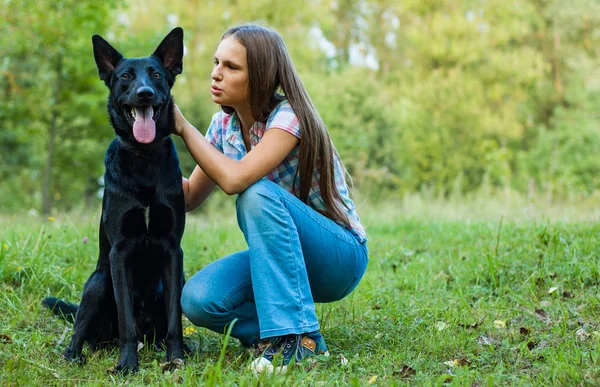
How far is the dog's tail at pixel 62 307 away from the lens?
10.4 ft

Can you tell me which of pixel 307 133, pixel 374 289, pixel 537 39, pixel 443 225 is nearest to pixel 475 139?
pixel 537 39

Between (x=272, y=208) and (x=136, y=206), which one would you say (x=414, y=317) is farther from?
(x=136, y=206)

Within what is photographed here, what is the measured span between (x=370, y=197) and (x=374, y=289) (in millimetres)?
9816

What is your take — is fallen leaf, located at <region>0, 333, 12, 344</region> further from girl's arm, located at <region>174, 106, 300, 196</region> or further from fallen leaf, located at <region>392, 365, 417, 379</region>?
fallen leaf, located at <region>392, 365, 417, 379</region>

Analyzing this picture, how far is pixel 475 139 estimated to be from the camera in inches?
699

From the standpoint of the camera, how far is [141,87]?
2.52 metres

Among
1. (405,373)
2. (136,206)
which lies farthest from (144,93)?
(405,373)

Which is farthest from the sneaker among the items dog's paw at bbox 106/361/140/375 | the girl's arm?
the girl's arm

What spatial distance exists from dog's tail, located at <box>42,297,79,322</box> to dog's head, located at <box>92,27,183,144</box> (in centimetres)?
108

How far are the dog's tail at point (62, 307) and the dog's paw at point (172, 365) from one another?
0.88m

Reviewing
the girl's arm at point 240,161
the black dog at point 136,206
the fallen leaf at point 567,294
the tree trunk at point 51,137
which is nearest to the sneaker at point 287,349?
the black dog at point 136,206

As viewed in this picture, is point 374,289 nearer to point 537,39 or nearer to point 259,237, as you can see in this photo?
point 259,237

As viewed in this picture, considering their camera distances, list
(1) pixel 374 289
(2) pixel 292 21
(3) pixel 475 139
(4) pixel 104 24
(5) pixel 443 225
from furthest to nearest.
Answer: (2) pixel 292 21
(3) pixel 475 139
(4) pixel 104 24
(5) pixel 443 225
(1) pixel 374 289

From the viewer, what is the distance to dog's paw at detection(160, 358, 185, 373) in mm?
2539
